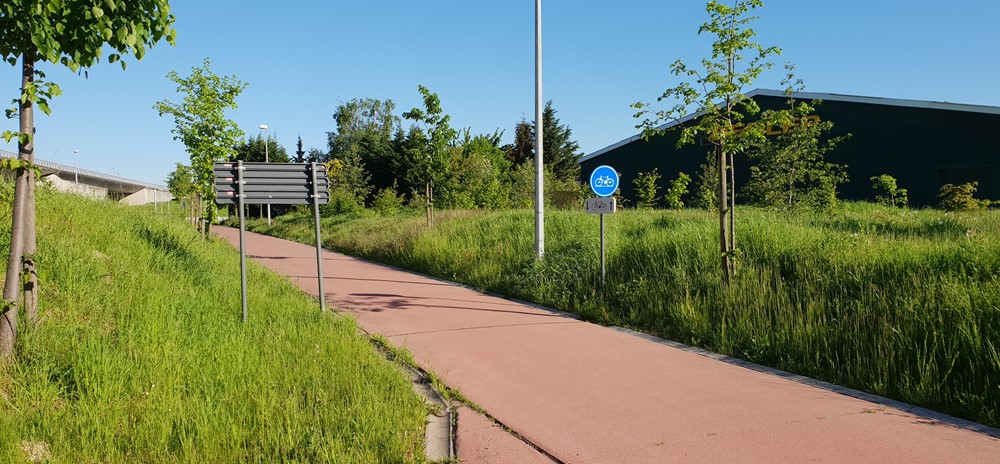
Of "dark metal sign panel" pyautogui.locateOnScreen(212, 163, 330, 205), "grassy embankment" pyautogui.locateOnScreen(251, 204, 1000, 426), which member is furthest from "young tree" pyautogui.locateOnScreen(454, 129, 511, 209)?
"dark metal sign panel" pyautogui.locateOnScreen(212, 163, 330, 205)

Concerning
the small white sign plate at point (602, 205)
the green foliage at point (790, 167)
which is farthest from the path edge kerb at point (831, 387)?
the green foliage at point (790, 167)

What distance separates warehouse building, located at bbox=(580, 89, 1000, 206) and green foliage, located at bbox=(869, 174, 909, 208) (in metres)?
1.03

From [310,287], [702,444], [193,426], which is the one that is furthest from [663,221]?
[193,426]

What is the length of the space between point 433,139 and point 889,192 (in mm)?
20017

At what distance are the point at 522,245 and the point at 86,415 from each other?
9551mm

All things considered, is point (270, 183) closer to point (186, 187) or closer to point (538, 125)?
point (538, 125)

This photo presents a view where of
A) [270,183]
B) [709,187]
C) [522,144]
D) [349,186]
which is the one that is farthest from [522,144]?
[270,183]

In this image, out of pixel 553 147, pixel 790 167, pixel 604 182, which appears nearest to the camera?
pixel 604 182

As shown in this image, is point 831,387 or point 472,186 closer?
point 831,387

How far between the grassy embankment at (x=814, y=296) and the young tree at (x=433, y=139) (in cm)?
681

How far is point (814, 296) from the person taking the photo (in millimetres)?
6703

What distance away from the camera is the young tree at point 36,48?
4.09 m

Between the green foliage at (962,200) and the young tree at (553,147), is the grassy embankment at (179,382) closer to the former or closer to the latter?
the green foliage at (962,200)

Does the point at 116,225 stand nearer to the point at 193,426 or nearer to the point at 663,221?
the point at 193,426
